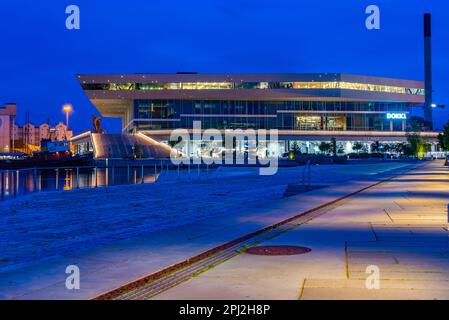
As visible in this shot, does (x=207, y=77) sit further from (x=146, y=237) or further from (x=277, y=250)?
(x=277, y=250)

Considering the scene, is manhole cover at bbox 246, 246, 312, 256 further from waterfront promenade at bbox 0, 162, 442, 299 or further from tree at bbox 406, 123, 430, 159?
tree at bbox 406, 123, 430, 159

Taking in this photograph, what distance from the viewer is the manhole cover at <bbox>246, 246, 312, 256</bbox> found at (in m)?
11.3

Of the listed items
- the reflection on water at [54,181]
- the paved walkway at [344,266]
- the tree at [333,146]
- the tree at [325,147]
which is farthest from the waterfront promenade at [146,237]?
the tree at [325,147]

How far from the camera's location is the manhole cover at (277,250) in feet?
37.2

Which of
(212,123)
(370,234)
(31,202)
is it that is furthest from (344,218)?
(212,123)

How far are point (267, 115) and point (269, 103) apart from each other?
2.79m

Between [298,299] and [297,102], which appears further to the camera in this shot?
[297,102]

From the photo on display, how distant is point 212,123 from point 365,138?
36.9 meters

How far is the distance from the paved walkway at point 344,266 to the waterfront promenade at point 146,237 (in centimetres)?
4

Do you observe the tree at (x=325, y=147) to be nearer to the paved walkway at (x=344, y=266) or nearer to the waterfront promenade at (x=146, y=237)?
the waterfront promenade at (x=146, y=237)

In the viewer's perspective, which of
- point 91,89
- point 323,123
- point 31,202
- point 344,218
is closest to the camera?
point 344,218

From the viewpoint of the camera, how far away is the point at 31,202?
25422mm

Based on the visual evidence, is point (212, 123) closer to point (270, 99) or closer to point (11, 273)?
point (270, 99)
